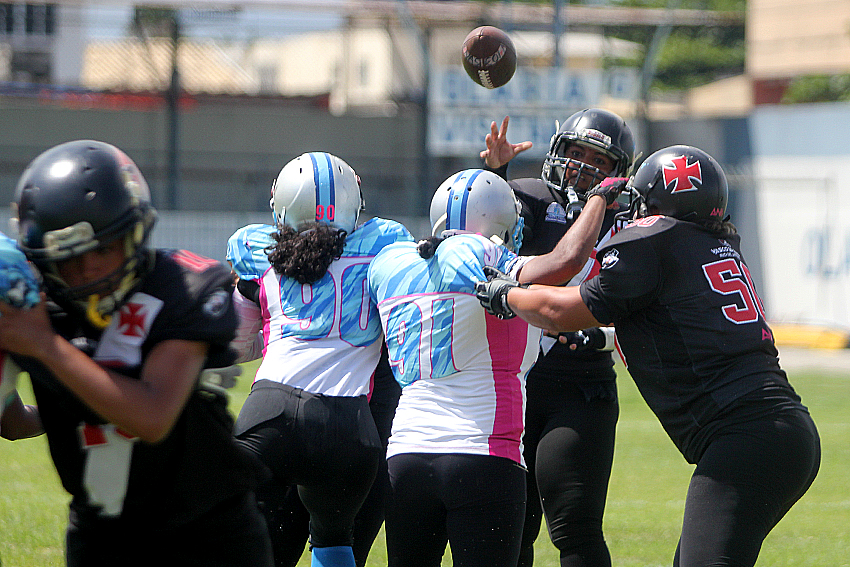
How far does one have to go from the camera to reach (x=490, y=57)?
17.5 ft

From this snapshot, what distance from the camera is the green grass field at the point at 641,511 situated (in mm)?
5500

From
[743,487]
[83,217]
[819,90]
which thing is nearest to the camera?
[83,217]

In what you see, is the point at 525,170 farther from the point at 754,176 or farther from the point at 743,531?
the point at 743,531

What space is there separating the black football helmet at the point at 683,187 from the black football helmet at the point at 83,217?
6.29 feet

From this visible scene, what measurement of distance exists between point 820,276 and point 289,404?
16.8 m

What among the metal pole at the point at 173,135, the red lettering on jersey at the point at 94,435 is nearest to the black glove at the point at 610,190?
the red lettering on jersey at the point at 94,435

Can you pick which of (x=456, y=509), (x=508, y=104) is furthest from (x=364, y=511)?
(x=508, y=104)

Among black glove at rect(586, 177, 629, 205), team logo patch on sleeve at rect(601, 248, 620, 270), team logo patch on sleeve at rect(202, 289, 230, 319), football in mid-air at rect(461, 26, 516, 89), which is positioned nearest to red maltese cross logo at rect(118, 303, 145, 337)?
team logo patch on sleeve at rect(202, 289, 230, 319)

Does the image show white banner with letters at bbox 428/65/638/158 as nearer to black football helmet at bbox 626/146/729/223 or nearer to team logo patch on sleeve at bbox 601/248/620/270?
black football helmet at bbox 626/146/729/223

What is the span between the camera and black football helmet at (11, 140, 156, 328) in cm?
225

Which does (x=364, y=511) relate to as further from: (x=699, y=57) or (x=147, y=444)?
(x=699, y=57)

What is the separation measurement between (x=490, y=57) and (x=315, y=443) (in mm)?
2535

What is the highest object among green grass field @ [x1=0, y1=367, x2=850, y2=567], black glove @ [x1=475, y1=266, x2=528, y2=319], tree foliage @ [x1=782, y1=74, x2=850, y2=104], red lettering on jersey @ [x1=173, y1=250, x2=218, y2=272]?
tree foliage @ [x1=782, y1=74, x2=850, y2=104]

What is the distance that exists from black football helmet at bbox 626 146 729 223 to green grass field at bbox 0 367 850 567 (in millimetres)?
Answer: 2414
